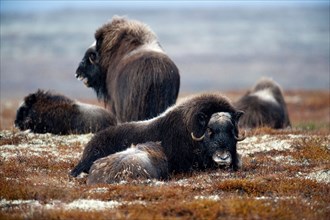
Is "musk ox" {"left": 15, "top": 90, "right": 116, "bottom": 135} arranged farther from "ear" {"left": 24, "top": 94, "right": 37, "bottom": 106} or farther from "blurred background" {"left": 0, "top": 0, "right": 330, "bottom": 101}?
"blurred background" {"left": 0, "top": 0, "right": 330, "bottom": 101}

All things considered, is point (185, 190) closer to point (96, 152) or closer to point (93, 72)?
point (96, 152)

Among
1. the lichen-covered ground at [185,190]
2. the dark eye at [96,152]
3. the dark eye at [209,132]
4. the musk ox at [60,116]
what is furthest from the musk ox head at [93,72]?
the dark eye at [209,132]

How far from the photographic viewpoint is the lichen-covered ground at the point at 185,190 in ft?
23.5

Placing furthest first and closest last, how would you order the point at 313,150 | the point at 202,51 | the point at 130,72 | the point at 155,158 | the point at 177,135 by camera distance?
1. the point at 202,51
2. the point at 130,72
3. the point at 313,150
4. the point at 177,135
5. the point at 155,158

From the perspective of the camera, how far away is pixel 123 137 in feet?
33.4

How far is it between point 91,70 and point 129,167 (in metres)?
6.32

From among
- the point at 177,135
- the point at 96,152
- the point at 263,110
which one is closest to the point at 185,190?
the point at 177,135

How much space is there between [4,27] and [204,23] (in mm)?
30493

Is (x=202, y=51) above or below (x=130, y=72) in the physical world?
below

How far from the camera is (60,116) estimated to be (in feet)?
46.9

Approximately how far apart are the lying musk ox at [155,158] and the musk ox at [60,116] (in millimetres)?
4613

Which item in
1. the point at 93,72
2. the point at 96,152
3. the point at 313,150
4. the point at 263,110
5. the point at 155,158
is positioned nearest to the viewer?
the point at 155,158

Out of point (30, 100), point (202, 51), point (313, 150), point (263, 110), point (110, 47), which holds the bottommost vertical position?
point (202, 51)

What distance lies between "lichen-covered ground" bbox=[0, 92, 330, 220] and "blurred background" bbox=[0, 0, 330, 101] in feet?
104
